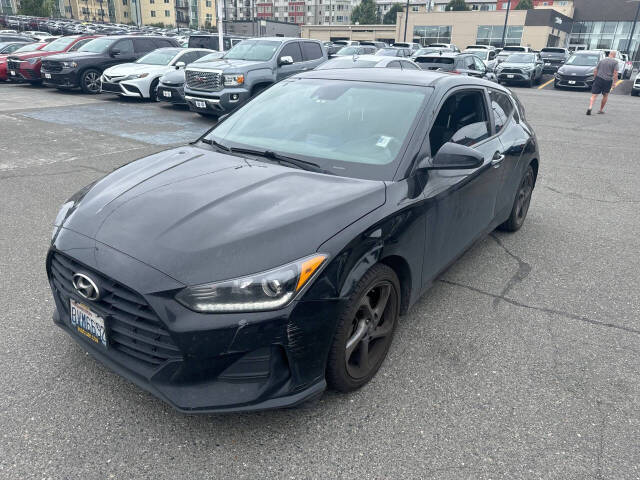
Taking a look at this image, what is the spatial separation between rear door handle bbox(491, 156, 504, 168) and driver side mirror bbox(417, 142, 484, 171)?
3.43 ft

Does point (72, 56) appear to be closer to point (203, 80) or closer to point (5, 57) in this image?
point (5, 57)

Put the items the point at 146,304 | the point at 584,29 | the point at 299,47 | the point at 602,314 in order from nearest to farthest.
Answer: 1. the point at 146,304
2. the point at 602,314
3. the point at 299,47
4. the point at 584,29

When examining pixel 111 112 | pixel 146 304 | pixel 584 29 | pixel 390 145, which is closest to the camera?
pixel 146 304

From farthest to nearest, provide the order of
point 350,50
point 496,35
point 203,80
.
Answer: point 496,35 < point 350,50 < point 203,80

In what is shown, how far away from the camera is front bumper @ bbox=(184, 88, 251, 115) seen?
429 inches

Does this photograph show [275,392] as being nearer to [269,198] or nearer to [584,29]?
[269,198]

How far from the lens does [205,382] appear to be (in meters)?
2.14

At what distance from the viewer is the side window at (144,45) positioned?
53.2ft

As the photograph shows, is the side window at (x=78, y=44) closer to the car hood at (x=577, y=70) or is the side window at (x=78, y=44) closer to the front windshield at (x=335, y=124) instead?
the front windshield at (x=335, y=124)

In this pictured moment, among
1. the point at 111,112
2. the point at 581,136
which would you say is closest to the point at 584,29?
the point at 581,136

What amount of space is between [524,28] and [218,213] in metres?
66.4

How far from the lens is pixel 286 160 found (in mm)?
3057

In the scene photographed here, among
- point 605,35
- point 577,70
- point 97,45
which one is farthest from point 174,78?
point 605,35

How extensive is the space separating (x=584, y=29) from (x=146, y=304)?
269 feet
